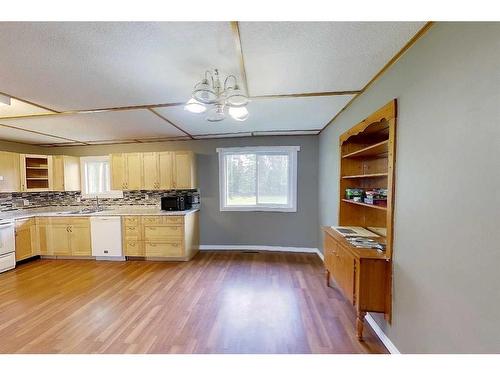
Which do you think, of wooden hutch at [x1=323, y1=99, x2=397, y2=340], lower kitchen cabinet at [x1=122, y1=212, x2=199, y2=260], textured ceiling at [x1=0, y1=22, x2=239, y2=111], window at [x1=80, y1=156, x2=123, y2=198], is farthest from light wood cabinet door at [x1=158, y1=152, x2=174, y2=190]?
wooden hutch at [x1=323, y1=99, x2=397, y2=340]

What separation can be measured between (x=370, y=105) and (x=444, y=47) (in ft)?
2.83

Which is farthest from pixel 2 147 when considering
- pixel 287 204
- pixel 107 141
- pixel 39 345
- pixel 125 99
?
pixel 287 204

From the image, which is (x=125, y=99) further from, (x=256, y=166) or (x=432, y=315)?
(x=432, y=315)

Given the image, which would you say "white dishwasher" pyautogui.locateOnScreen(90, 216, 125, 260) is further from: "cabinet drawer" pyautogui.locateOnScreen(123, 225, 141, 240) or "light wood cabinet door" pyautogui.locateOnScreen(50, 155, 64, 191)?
"light wood cabinet door" pyautogui.locateOnScreen(50, 155, 64, 191)

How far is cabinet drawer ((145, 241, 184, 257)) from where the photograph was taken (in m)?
3.75

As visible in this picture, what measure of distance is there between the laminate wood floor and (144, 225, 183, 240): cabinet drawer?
504 millimetres

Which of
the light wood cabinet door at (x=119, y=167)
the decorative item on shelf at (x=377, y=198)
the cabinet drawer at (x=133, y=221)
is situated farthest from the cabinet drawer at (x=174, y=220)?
the decorative item on shelf at (x=377, y=198)

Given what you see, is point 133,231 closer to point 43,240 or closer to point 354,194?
point 43,240

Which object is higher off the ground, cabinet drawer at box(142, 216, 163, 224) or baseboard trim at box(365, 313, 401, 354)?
cabinet drawer at box(142, 216, 163, 224)

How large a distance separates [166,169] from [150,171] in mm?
319

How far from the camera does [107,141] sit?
14.1ft

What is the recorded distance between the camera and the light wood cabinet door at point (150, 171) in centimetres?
404

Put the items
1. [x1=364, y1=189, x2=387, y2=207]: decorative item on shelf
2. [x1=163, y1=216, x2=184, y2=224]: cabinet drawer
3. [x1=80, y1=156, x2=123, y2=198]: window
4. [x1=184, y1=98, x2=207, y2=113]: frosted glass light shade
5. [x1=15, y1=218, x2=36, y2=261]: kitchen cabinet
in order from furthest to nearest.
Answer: [x1=80, y1=156, x2=123, y2=198]: window
[x1=163, y1=216, x2=184, y2=224]: cabinet drawer
[x1=15, y1=218, x2=36, y2=261]: kitchen cabinet
[x1=364, y1=189, x2=387, y2=207]: decorative item on shelf
[x1=184, y1=98, x2=207, y2=113]: frosted glass light shade

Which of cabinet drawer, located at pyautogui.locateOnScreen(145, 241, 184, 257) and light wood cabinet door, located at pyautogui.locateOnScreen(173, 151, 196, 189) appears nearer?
cabinet drawer, located at pyautogui.locateOnScreen(145, 241, 184, 257)
